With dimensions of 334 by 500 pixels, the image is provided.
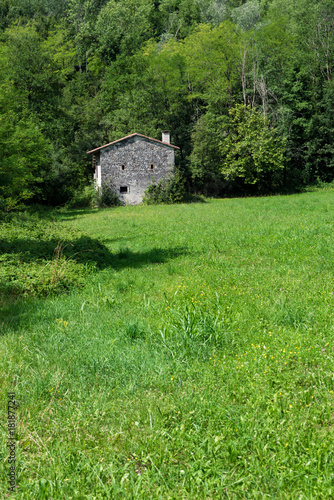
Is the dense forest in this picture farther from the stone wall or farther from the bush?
the bush

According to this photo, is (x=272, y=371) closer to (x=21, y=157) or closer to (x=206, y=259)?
(x=206, y=259)

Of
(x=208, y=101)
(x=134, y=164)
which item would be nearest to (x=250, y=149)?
(x=208, y=101)

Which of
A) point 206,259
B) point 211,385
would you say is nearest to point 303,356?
point 211,385

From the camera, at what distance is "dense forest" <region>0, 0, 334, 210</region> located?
4334cm

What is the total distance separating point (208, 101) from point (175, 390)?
4969 cm

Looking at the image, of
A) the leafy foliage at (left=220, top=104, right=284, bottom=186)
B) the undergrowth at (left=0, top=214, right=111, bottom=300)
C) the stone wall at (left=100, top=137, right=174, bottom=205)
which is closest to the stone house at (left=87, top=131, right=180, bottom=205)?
the stone wall at (left=100, top=137, right=174, bottom=205)

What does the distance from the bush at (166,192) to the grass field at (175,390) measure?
110ft

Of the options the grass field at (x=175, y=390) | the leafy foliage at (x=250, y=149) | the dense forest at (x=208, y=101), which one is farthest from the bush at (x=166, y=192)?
the grass field at (x=175, y=390)

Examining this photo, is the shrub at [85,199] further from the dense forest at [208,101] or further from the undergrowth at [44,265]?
the undergrowth at [44,265]

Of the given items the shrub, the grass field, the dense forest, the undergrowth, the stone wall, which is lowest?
the grass field

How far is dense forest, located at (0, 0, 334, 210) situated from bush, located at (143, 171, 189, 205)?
20.2ft

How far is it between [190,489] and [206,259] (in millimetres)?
7517

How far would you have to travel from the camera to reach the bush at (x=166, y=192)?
4066cm

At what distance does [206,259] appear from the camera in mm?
10094
